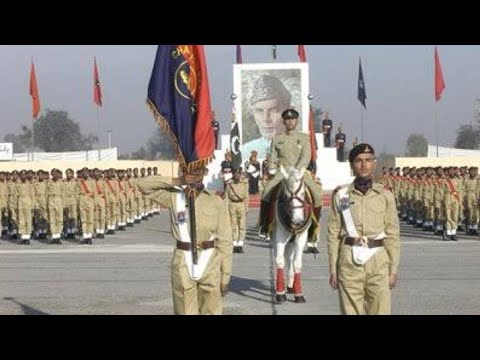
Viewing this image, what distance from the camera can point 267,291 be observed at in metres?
12.7

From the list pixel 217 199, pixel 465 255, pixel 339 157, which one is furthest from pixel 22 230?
pixel 339 157

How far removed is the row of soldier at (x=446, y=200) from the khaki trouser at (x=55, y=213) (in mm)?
7825

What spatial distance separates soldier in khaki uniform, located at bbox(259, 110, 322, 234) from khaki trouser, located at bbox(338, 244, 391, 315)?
13.4ft

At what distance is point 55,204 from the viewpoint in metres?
→ 21.6

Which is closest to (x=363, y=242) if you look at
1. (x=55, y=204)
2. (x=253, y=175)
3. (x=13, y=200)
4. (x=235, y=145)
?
(x=55, y=204)

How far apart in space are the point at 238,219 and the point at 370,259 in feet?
39.4

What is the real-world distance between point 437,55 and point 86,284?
31.2 meters

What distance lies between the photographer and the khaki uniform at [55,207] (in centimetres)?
2166

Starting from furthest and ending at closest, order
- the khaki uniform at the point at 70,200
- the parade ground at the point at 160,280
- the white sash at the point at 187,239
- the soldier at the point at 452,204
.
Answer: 1. the khaki uniform at the point at 70,200
2. the soldier at the point at 452,204
3. the parade ground at the point at 160,280
4. the white sash at the point at 187,239

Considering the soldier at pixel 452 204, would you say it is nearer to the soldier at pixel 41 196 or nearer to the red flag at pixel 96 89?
the soldier at pixel 41 196

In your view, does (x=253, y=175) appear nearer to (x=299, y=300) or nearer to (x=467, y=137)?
(x=299, y=300)

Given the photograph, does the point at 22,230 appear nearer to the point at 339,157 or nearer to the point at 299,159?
the point at 299,159

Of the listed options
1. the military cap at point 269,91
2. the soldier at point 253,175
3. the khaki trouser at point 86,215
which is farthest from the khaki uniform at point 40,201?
the military cap at point 269,91
